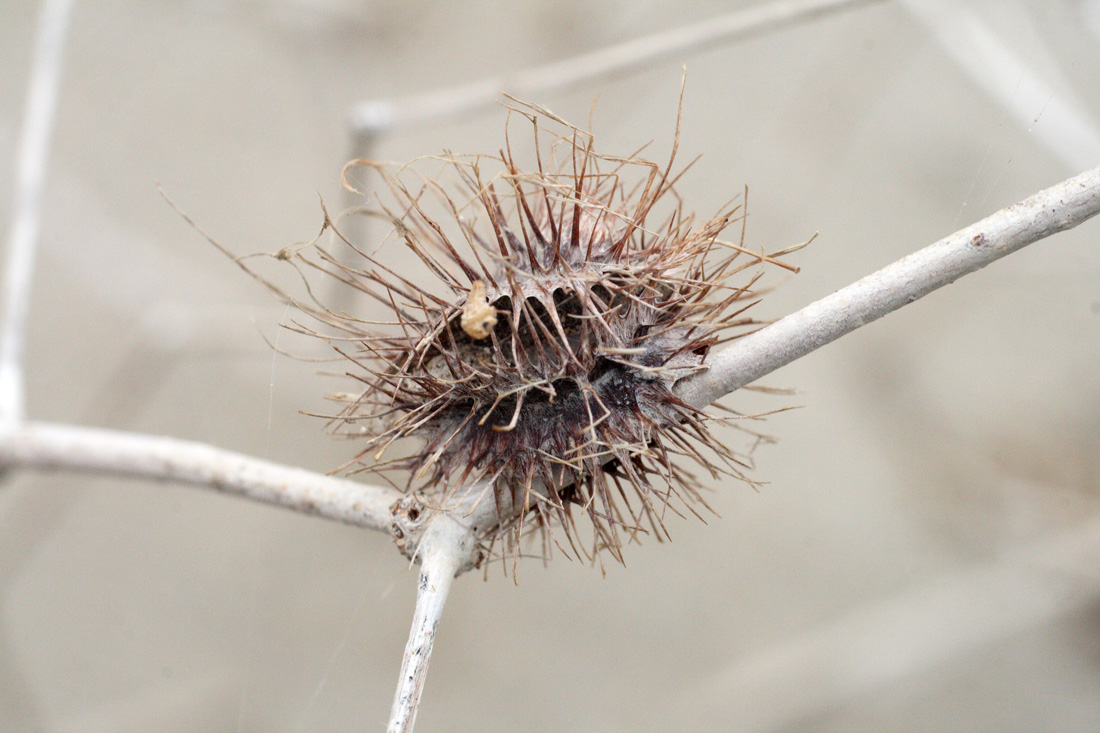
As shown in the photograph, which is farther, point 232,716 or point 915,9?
point 232,716

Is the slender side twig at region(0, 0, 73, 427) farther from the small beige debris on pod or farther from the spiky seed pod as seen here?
the small beige debris on pod

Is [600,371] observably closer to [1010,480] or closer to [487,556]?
[487,556]

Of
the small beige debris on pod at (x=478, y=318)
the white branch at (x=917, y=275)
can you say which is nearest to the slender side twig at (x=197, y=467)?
A: the small beige debris on pod at (x=478, y=318)

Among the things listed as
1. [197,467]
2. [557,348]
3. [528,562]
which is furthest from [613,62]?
[528,562]

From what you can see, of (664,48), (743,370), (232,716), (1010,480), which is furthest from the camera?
(232,716)

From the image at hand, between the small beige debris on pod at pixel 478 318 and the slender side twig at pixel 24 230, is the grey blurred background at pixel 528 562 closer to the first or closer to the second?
the slender side twig at pixel 24 230

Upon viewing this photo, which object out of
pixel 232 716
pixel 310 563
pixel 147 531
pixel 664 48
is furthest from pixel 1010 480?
pixel 147 531
